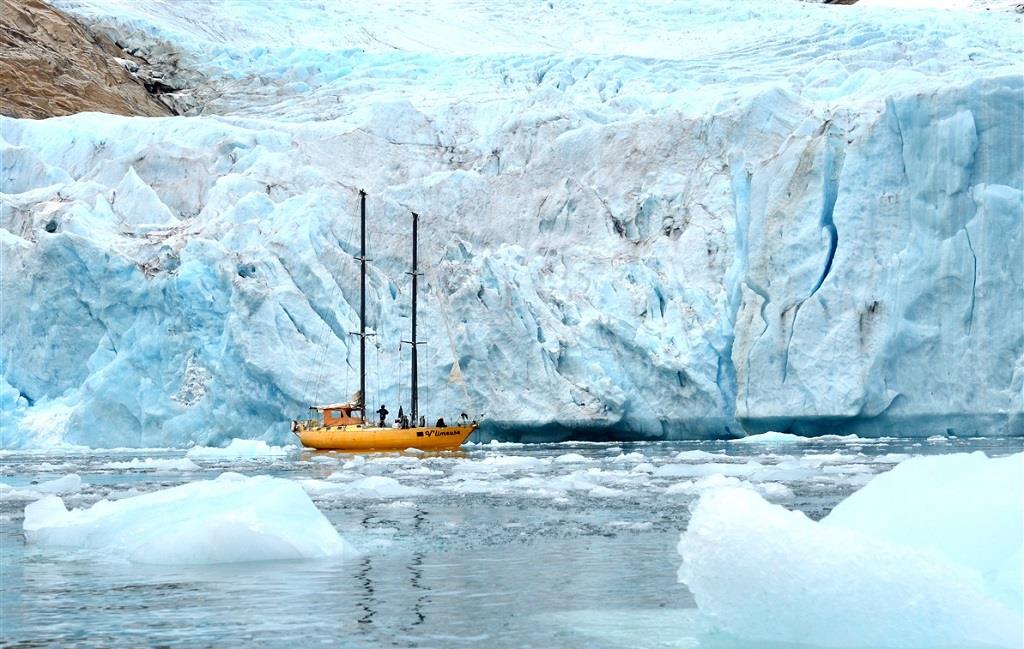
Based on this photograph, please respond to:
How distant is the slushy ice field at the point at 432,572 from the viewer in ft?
16.8

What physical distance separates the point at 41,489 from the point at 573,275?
1151cm

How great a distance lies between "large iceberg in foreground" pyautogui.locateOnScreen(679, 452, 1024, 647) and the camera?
4.45 meters

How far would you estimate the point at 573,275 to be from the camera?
22031 mm

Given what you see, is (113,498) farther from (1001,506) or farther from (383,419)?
(383,419)

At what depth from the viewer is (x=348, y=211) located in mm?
23172

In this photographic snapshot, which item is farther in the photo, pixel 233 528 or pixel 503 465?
pixel 503 465

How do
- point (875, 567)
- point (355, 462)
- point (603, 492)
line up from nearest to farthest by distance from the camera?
point (875, 567) < point (603, 492) < point (355, 462)

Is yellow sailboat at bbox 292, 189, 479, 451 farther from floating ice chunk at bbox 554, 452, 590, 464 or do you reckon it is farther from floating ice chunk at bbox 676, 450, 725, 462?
floating ice chunk at bbox 676, 450, 725, 462

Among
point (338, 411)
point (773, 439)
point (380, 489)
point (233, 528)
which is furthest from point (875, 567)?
point (773, 439)

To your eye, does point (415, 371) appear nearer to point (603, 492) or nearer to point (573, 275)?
point (573, 275)

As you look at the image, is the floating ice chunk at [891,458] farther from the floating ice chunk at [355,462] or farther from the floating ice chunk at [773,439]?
the floating ice chunk at [355,462]

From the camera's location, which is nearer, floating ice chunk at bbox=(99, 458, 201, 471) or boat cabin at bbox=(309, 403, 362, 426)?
floating ice chunk at bbox=(99, 458, 201, 471)

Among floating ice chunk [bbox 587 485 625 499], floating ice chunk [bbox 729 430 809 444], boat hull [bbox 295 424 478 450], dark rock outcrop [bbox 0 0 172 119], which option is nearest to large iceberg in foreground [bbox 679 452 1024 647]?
floating ice chunk [bbox 587 485 625 499]

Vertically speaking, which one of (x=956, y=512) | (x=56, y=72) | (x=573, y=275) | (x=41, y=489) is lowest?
(x=41, y=489)
